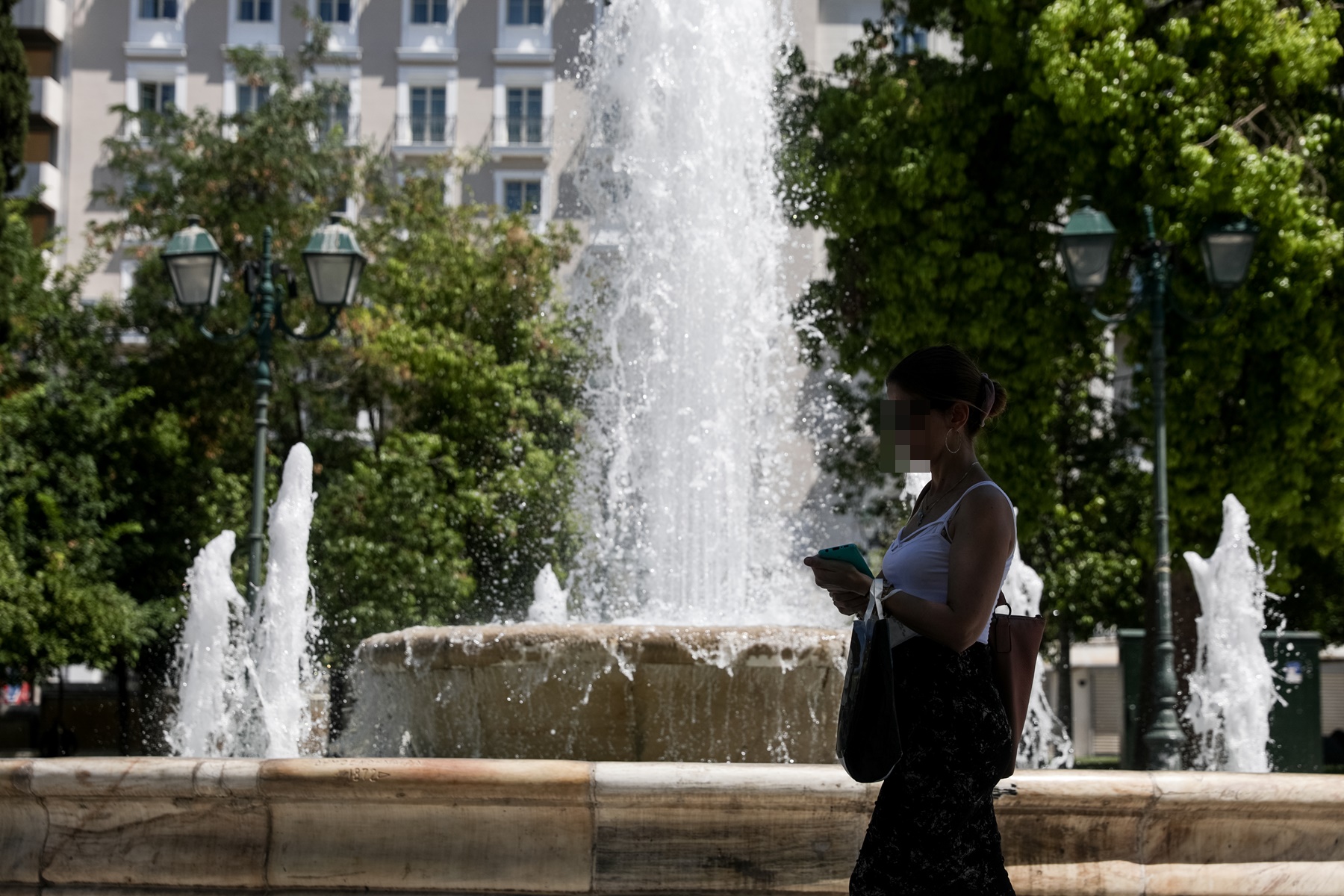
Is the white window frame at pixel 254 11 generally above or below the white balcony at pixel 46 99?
above

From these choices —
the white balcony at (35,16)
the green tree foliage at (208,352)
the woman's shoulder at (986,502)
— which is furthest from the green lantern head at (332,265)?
the white balcony at (35,16)

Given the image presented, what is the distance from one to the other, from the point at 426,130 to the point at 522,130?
97.2 inches

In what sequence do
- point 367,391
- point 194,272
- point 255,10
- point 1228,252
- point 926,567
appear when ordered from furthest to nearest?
point 255,10, point 367,391, point 194,272, point 1228,252, point 926,567

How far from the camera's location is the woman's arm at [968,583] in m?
2.60

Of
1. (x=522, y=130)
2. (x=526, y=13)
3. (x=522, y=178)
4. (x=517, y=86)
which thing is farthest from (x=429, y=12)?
(x=522, y=178)

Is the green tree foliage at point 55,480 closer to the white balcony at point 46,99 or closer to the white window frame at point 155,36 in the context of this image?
the white balcony at point 46,99

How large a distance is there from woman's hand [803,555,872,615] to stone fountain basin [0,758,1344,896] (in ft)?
6.62

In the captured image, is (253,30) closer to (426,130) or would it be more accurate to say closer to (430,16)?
(430,16)

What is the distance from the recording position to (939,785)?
2.67 m

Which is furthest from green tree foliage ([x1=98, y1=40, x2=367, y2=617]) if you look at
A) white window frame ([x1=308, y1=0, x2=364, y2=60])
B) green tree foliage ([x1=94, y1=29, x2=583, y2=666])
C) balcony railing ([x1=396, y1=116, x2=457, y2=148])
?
white window frame ([x1=308, y1=0, x2=364, y2=60])

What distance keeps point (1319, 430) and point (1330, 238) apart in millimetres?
1869

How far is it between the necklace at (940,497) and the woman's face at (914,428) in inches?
Result: 2.6

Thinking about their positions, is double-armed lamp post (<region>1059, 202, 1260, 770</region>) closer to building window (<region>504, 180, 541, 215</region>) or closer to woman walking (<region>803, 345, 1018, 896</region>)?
woman walking (<region>803, 345, 1018, 896</region>)

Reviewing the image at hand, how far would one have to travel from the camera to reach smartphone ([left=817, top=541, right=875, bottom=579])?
105 inches
